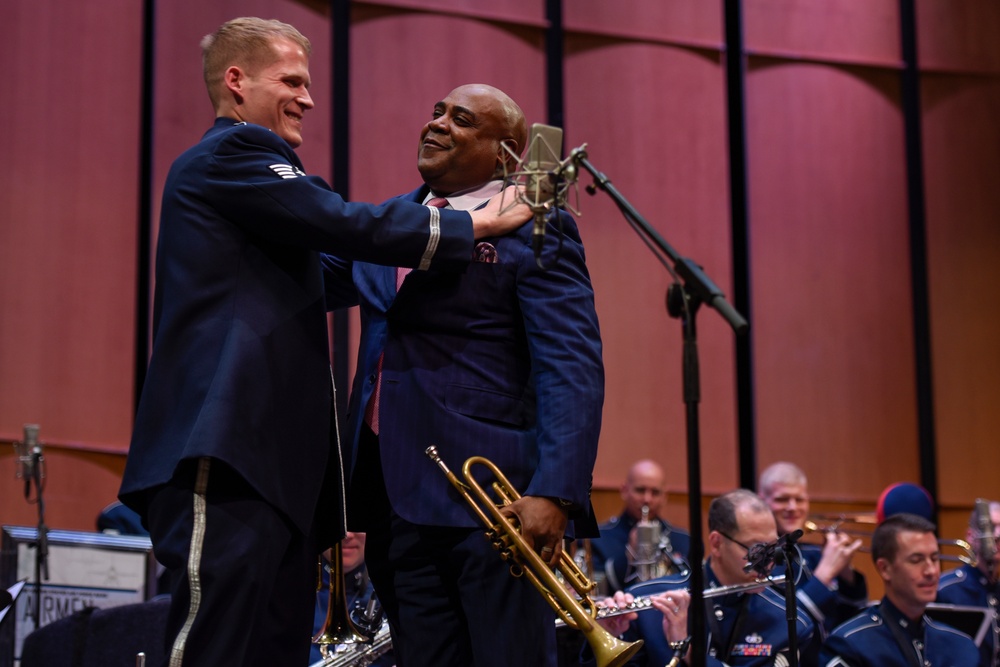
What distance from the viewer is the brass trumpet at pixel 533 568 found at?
2.15 m

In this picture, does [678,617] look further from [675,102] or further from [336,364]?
[675,102]

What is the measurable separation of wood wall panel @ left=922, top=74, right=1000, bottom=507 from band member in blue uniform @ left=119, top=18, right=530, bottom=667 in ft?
19.7

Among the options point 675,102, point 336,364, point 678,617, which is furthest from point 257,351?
point 675,102

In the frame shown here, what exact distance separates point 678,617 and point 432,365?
5.91 feet

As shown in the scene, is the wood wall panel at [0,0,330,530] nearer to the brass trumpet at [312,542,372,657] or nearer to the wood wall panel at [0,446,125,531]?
the wood wall panel at [0,446,125,531]

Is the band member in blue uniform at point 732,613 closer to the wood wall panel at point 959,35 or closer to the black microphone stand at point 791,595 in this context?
the black microphone stand at point 791,595

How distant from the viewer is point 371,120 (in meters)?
6.65

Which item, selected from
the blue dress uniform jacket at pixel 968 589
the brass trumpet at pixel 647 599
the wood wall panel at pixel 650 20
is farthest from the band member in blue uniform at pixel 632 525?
the wood wall panel at pixel 650 20

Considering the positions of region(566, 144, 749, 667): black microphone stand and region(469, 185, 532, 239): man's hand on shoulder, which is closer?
region(566, 144, 749, 667): black microphone stand

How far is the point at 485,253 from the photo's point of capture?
2.42 meters

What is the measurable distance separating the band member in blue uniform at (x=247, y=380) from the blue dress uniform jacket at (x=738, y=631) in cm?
204

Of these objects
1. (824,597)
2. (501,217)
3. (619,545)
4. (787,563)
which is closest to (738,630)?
(824,597)

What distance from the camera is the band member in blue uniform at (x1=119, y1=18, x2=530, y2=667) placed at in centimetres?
205

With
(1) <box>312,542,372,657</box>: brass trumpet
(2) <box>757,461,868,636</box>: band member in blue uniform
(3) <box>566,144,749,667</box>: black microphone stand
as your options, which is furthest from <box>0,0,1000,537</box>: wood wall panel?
(3) <box>566,144,749,667</box>: black microphone stand
